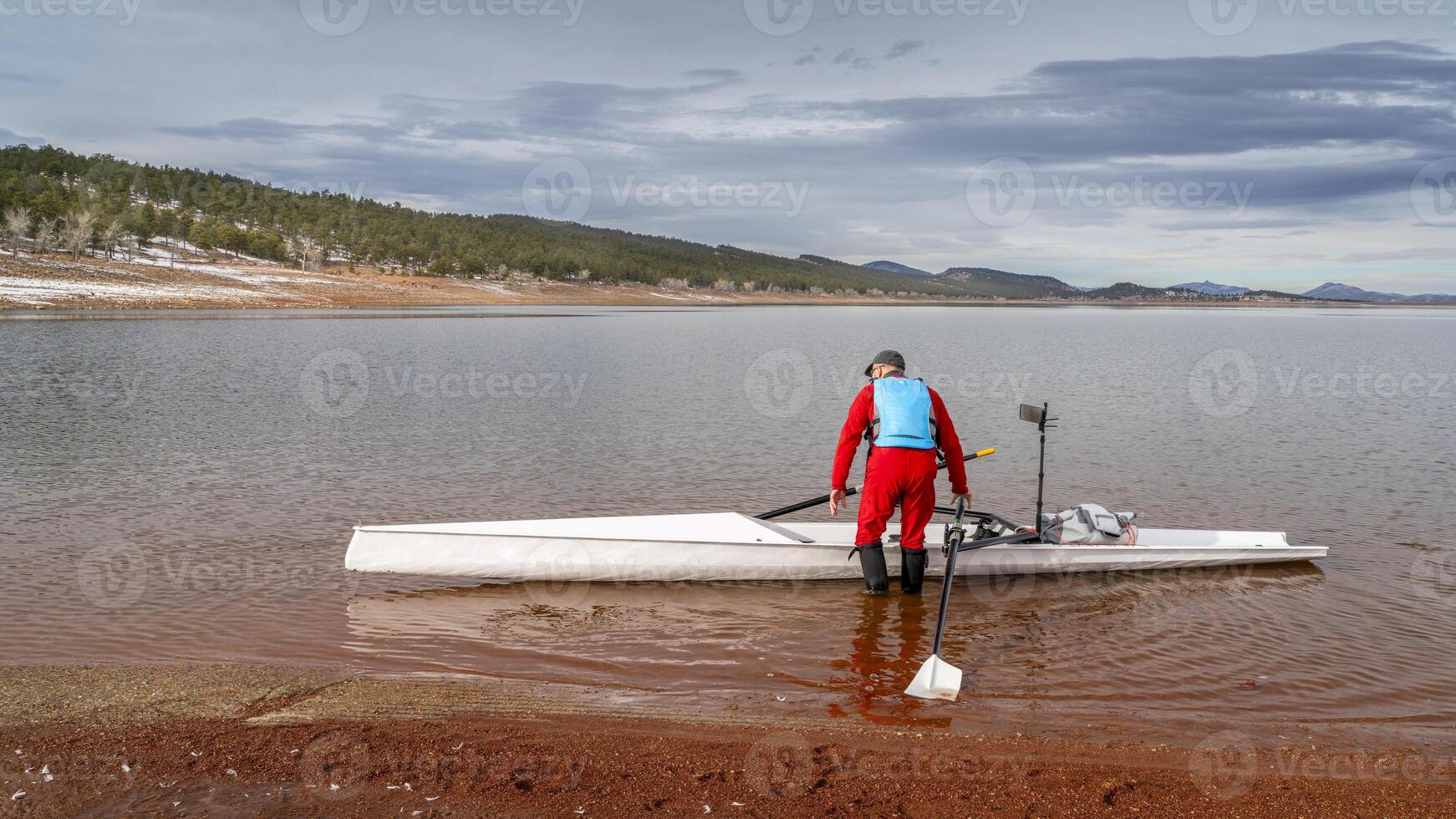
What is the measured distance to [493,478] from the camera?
48.6 ft

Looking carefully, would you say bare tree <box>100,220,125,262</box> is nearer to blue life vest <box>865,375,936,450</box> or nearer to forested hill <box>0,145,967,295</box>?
forested hill <box>0,145,967,295</box>

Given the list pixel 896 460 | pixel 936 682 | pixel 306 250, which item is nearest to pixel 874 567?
pixel 896 460

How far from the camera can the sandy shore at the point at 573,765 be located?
199 inches

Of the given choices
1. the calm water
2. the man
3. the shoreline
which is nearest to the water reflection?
the calm water

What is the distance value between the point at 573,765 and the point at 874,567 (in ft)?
14.0

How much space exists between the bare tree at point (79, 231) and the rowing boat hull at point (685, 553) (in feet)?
286

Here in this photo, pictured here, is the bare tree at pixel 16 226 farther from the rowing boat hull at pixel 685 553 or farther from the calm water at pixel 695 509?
the rowing boat hull at pixel 685 553

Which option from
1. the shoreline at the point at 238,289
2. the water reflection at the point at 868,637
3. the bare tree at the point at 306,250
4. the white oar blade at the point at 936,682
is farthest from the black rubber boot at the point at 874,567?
the bare tree at the point at 306,250

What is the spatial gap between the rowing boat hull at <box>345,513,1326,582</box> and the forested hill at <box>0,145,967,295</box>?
298 feet

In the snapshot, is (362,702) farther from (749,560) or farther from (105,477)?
(105,477)

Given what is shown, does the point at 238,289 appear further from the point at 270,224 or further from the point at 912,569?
the point at 912,569

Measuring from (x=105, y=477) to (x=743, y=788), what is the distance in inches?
493

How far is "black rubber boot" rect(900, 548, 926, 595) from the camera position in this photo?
9156 mm

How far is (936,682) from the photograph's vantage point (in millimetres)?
6977
